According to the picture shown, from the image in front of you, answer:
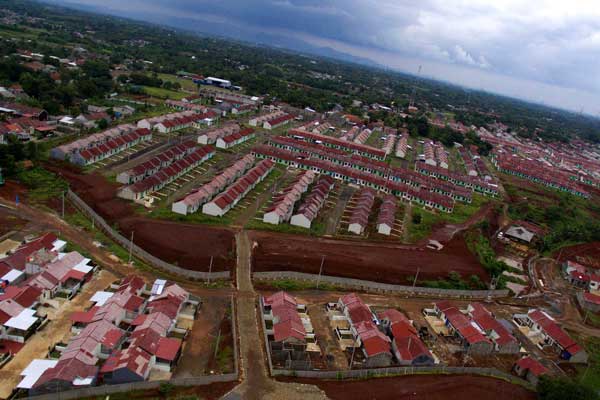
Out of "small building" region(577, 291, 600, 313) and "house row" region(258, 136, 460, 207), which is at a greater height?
"house row" region(258, 136, 460, 207)

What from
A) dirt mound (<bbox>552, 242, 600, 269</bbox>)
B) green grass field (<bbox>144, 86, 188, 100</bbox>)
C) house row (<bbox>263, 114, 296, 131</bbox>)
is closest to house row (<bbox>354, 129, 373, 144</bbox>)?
house row (<bbox>263, 114, 296, 131</bbox>)

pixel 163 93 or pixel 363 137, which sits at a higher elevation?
pixel 363 137

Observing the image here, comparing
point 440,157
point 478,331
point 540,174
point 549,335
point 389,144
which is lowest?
point 549,335

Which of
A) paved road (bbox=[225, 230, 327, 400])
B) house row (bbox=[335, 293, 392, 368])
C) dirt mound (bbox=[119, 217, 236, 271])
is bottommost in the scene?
paved road (bbox=[225, 230, 327, 400])

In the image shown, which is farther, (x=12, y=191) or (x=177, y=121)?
(x=177, y=121)

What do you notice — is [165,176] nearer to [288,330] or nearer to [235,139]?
[235,139]

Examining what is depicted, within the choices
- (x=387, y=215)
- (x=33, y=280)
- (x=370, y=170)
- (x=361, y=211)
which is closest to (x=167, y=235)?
(x=33, y=280)

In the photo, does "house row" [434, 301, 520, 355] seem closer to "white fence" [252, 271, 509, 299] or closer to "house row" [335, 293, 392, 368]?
"white fence" [252, 271, 509, 299]
